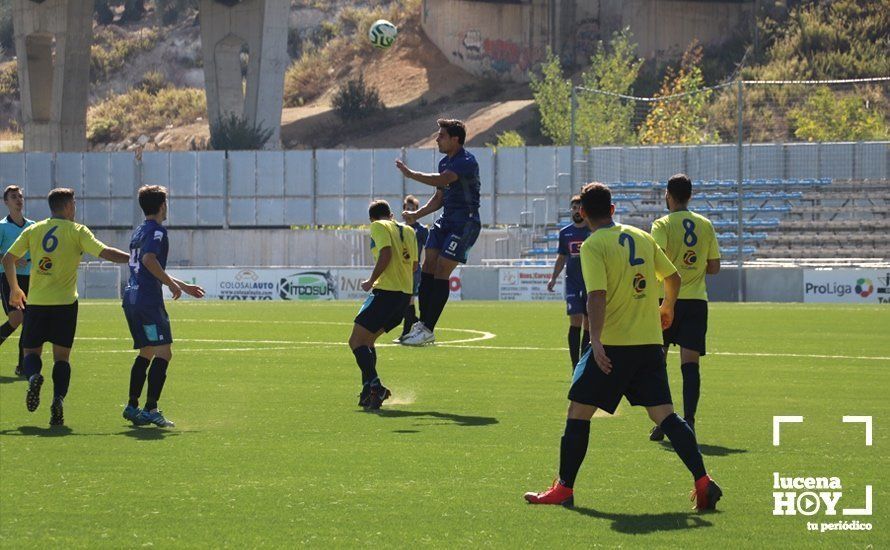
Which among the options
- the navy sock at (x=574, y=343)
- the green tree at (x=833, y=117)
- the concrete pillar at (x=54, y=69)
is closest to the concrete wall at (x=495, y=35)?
the concrete pillar at (x=54, y=69)

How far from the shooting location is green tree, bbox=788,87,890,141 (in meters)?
54.1

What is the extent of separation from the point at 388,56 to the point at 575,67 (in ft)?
52.8

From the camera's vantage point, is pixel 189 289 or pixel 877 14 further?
pixel 877 14

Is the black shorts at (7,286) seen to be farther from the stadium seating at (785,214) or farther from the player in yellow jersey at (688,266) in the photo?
the stadium seating at (785,214)

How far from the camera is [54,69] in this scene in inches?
2719

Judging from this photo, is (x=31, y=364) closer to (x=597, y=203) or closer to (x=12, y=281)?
(x=12, y=281)

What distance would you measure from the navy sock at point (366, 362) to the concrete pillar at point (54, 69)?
189 feet

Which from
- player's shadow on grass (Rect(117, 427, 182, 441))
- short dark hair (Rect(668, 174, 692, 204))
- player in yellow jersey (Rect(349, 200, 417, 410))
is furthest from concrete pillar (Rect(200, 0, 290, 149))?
short dark hair (Rect(668, 174, 692, 204))

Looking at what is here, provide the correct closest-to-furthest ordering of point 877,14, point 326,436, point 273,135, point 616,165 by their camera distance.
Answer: point 326,436 → point 616,165 → point 273,135 → point 877,14

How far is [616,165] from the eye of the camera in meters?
48.1

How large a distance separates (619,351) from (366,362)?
5.79 metres

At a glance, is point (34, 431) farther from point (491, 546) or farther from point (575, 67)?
point (575, 67)

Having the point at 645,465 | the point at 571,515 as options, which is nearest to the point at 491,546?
the point at 571,515


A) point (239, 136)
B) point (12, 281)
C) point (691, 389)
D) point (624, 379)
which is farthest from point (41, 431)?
point (239, 136)
